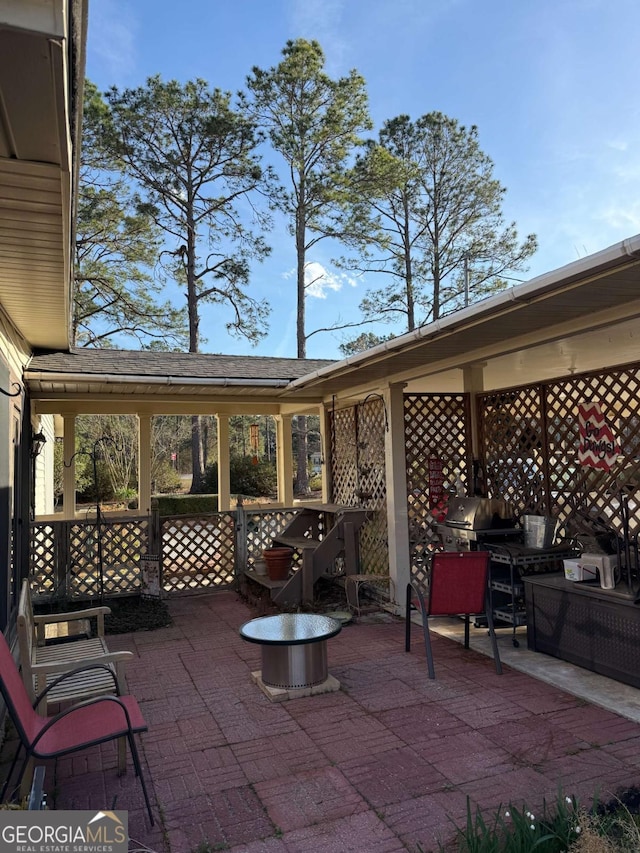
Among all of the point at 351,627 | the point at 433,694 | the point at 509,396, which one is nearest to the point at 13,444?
the point at 351,627

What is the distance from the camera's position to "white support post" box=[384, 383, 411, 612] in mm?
6168

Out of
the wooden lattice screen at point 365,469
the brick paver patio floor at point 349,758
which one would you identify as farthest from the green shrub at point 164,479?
the brick paver patio floor at point 349,758

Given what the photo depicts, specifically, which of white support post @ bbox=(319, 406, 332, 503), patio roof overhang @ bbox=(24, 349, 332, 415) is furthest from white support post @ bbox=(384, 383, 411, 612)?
white support post @ bbox=(319, 406, 332, 503)

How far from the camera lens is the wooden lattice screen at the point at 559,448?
4906mm

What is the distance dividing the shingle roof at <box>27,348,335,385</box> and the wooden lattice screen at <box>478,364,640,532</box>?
266 cm

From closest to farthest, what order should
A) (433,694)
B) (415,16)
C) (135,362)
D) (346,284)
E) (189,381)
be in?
1. (433,694)
2. (189,381)
3. (135,362)
4. (415,16)
5. (346,284)

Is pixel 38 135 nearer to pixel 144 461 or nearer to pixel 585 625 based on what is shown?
pixel 585 625

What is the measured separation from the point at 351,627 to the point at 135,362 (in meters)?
4.41

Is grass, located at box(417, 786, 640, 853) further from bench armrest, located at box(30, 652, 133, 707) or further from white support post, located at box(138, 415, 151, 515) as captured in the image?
white support post, located at box(138, 415, 151, 515)

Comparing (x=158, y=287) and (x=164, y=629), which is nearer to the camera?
(x=164, y=629)

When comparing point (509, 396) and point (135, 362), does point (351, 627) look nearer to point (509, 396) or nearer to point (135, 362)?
point (509, 396)

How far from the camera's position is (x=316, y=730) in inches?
137

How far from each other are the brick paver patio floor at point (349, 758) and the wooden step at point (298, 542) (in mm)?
2092

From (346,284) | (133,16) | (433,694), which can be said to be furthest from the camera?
(346,284)
